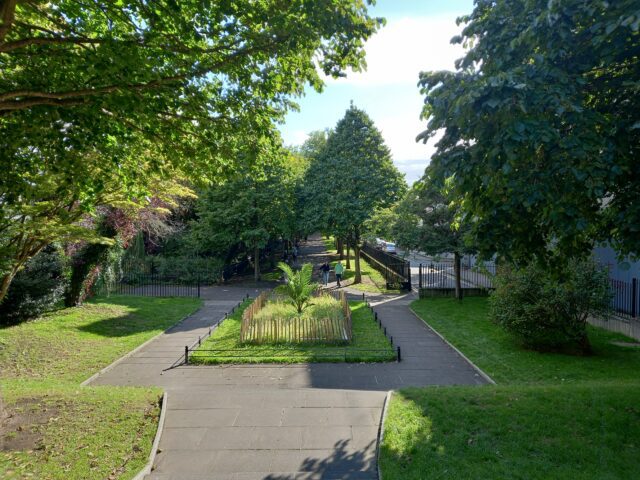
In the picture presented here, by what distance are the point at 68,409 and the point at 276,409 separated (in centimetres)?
364

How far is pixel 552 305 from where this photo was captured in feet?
39.5

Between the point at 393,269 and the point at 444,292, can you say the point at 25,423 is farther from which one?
the point at 393,269

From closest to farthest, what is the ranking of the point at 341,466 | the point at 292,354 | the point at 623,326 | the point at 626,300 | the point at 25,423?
the point at 341,466
the point at 25,423
the point at 292,354
the point at 623,326
the point at 626,300

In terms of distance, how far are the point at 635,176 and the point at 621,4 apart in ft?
7.66

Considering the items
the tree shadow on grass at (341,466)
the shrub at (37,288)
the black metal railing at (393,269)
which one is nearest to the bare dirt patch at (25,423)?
the tree shadow on grass at (341,466)

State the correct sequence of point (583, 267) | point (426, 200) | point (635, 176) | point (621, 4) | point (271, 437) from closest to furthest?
1. point (621, 4)
2. point (635, 176)
3. point (271, 437)
4. point (583, 267)
5. point (426, 200)

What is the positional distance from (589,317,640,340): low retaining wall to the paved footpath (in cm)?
608

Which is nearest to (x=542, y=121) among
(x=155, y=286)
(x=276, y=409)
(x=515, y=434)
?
(x=515, y=434)

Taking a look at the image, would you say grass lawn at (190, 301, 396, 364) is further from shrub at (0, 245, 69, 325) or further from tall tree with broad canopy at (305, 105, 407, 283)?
tall tree with broad canopy at (305, 105, 407, 283)

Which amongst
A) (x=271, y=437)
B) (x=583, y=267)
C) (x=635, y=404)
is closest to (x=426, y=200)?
(x=583, y=267)

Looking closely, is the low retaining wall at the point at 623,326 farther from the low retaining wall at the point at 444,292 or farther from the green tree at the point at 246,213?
the green tree at the point at 246,213

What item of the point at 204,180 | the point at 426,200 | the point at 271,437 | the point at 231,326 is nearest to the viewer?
the point at 271,437

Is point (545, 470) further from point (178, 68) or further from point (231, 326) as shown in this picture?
point (231, 326)

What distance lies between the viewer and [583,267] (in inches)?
483
